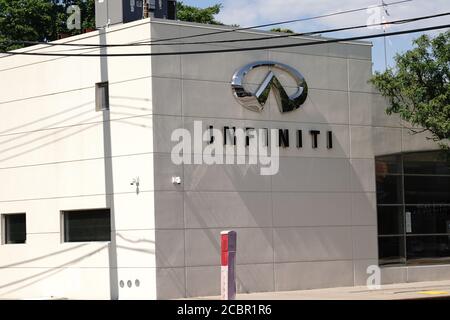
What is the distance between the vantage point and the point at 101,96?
2845 centimetres

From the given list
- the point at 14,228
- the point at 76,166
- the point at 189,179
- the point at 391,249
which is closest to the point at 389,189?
the point at 391,249

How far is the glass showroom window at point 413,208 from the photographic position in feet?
103

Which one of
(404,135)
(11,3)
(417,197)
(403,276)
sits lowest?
(403,276)

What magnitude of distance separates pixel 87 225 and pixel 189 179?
343 centimetres

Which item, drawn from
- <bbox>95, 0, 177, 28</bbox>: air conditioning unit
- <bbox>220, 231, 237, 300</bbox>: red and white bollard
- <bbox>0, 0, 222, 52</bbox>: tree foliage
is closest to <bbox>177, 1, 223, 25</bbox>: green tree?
<bbox>0, 0, 222, 52</bbox>: tree foliage

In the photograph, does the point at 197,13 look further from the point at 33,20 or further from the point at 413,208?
the point at 413,208

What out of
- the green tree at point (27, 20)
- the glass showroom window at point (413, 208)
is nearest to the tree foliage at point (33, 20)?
the green tree at point (27, 20)

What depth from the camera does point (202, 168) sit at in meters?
27.5

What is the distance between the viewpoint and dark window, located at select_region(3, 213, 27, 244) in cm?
3038

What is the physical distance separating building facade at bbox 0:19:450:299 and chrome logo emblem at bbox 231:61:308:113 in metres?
0.15

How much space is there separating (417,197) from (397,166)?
130 centimetres

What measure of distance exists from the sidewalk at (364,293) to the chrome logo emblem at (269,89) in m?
5.18
